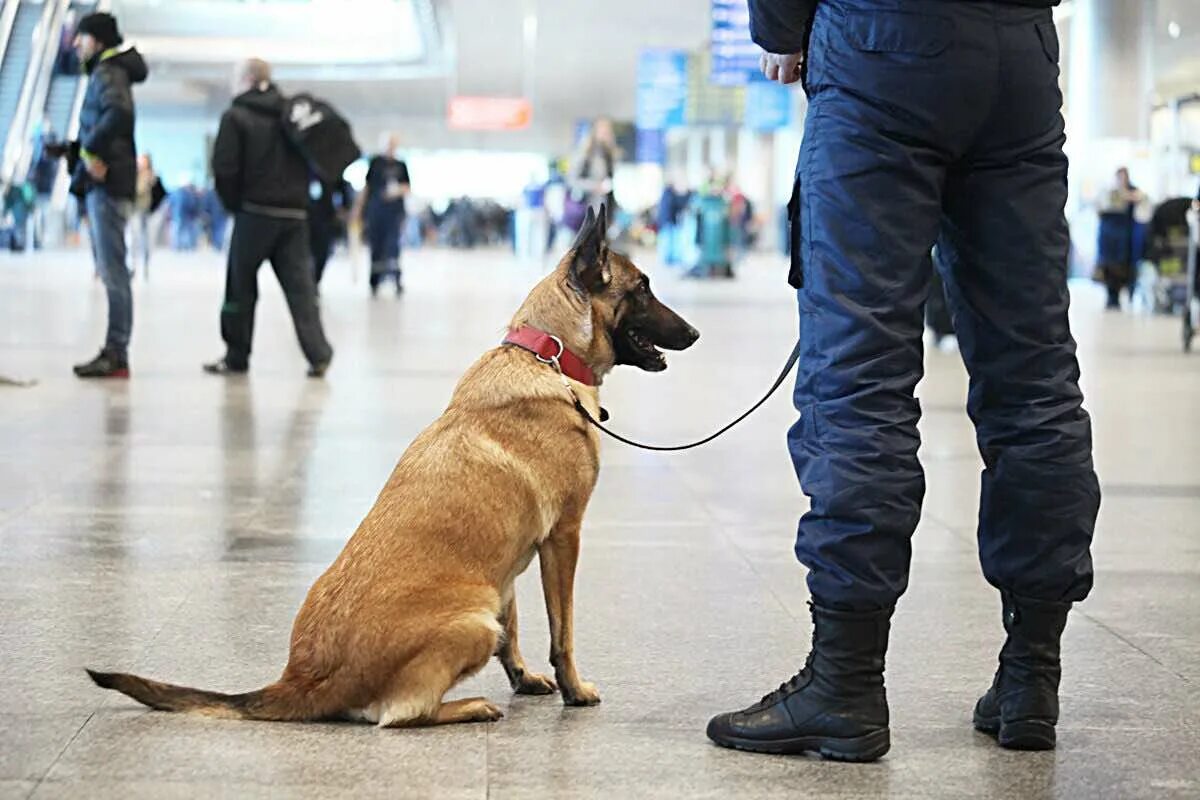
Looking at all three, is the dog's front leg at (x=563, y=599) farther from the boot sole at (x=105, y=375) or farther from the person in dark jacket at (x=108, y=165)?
the boot sole at (x=105, y=375)

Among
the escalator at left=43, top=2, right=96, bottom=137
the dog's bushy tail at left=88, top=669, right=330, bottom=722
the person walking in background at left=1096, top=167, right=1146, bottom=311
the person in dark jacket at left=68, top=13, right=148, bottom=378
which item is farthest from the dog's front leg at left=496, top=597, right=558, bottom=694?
the escalator at left=43, top=2, right=96, bottom=137

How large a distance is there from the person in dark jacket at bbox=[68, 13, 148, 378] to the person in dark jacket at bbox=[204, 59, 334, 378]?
589mm

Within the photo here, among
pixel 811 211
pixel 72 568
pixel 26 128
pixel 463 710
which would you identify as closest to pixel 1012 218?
pixel 811 211

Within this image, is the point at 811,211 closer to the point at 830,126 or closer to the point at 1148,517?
the point at 830,126

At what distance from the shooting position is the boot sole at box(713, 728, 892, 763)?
2949 mm

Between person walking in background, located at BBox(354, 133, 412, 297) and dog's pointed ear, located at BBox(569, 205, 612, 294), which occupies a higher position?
dog's pointed ear, located at BBox(569, 205, 612, 294)

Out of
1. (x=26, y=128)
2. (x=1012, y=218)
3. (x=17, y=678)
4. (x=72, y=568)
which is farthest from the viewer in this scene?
(x=26, y=128)

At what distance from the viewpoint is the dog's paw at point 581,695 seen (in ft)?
10.9

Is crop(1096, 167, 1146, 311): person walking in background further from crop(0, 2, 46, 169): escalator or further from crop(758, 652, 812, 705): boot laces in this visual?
crop(0, 2, 46, 169): escalator

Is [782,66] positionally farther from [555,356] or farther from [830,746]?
[830,746]

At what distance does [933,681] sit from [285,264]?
7.54 meters

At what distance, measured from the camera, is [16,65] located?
31.5 m

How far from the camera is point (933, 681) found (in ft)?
11.7

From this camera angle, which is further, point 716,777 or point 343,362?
point 343,362
